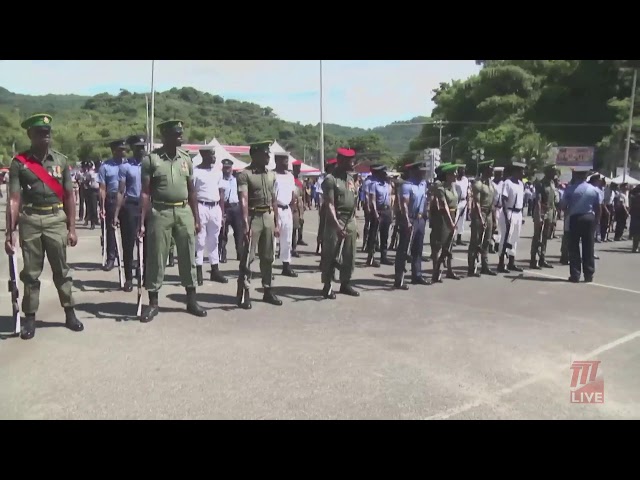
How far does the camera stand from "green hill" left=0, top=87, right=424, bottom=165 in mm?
75688

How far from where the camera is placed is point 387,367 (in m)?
5.28

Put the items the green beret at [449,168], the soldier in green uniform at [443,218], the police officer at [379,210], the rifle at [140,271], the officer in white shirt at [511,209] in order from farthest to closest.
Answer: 1. the police officer at [379,210]
2. the officer in white shirt at [511,209]
3. the green beret at [449,168]
4. the soldier in green uniform at [443,218]
5. the rifle at [140,271]

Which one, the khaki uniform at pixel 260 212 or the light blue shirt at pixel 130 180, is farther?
the light blue shirt at pixel 130 180

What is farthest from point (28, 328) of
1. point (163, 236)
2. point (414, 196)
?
point (414, 196)

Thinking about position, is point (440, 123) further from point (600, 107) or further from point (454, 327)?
point (454, 327)

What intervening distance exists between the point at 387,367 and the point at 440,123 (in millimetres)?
78638

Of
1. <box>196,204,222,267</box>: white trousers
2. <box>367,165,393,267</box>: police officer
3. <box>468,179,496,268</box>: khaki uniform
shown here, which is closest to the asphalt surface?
<box>196,204,222,267</box>: white trousers

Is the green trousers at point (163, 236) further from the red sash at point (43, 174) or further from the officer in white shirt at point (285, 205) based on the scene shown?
the officer in white shirt at point (285, 205)

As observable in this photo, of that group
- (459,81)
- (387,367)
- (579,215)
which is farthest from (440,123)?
(387,367)

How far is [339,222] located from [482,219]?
3321 millimetres

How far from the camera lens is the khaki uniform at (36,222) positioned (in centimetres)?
580

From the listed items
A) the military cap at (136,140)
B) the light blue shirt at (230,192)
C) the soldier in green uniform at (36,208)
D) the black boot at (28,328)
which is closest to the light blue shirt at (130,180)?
the military cap at (136,140)

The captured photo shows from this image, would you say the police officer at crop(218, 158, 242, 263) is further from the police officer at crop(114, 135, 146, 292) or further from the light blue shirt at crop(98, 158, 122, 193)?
the police officer at crop(114, 135, 146, 292)

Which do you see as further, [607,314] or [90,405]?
[607,314]
